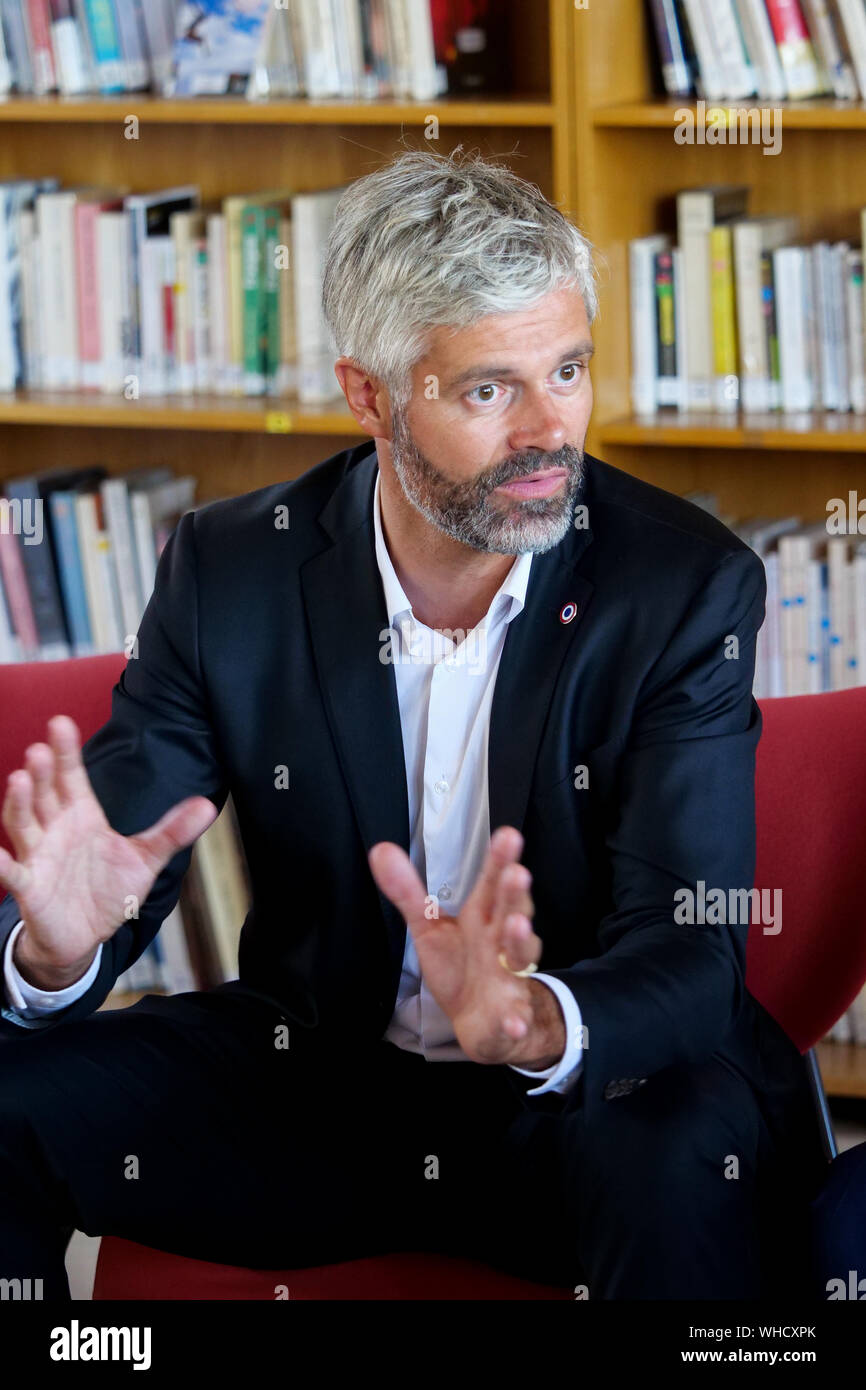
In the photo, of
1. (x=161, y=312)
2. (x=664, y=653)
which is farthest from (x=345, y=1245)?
(x=161, y=312)

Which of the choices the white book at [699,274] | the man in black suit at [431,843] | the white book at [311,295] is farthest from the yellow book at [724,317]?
the man in black suit at [431,843]

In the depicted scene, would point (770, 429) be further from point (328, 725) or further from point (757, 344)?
point (328, 725)

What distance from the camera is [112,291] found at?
2828 mm

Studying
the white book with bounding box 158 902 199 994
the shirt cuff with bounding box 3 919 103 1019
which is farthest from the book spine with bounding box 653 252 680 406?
the shirt cuff with bounding box 3 919 103 1019

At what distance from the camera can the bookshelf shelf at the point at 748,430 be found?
8.05 ft

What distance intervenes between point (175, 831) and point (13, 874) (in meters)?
0.14

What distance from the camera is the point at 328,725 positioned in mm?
1667

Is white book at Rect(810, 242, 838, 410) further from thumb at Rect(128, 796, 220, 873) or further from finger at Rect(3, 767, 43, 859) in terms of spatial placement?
finger at Rect(3, 767, 43, 859)

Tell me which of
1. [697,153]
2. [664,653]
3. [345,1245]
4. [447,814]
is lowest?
[345,1245]

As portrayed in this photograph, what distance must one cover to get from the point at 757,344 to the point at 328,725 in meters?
1.18

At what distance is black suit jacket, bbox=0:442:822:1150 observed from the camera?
59.9 inches

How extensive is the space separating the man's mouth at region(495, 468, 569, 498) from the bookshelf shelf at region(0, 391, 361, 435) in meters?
1.04

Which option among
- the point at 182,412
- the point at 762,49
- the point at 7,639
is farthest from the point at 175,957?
the point at 762,49
